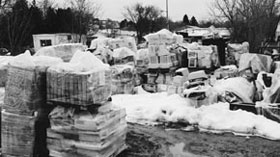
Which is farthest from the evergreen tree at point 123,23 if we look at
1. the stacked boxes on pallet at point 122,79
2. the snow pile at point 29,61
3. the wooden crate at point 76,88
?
the wooden crate at point 76,88

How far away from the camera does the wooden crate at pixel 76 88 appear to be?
3707 millimetres

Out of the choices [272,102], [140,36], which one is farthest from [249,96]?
[140,36]

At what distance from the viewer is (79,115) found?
12.5 feet

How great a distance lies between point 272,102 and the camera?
238 inches

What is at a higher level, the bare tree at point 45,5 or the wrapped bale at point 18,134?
the bare tree at point 45,5

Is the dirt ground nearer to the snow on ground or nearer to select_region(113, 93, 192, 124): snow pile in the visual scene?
the snow on ground

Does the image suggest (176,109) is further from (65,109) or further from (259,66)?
(259,66)

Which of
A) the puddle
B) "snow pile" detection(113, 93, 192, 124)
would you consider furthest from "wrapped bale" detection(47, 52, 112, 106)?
"snow pile" detection(113, 93, 192, 124)

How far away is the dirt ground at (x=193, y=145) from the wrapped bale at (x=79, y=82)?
119cm

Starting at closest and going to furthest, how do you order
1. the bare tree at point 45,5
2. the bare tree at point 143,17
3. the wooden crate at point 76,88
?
the wooden crate at point 76,88
the bare tree at point 45,5
the bare tree at point 143,17

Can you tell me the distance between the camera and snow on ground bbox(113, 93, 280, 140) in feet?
17.8

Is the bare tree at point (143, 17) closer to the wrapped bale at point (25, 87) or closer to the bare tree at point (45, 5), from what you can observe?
the bare tree at point (45, 5)

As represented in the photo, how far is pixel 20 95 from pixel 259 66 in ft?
22.6

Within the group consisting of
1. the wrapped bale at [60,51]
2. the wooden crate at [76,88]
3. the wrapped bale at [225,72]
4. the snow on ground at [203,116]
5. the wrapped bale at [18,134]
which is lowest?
the snow on ground at [203,116]
